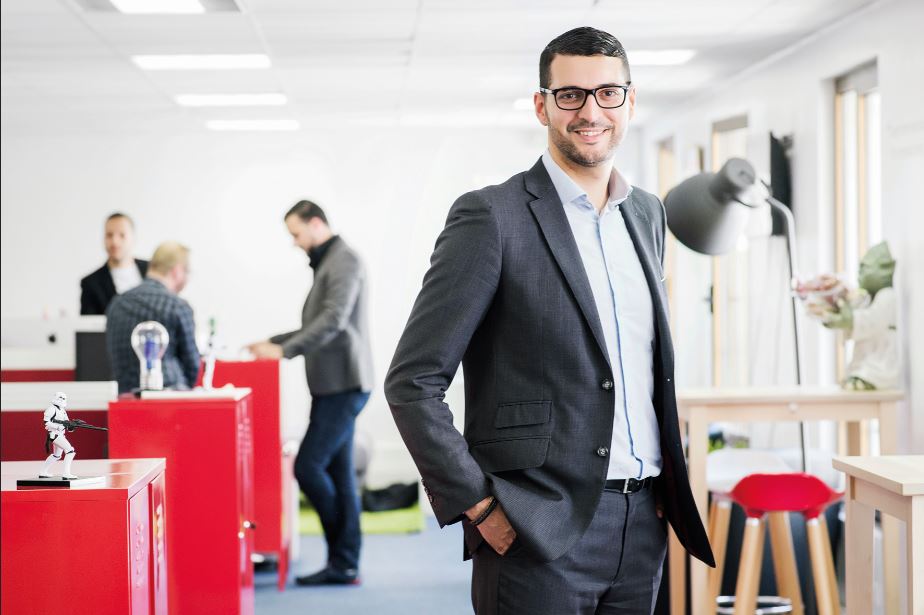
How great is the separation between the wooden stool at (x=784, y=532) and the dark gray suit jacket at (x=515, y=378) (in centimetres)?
178

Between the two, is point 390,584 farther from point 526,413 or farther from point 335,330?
point 526,413

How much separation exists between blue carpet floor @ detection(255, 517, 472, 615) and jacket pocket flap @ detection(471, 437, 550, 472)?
9.69ft

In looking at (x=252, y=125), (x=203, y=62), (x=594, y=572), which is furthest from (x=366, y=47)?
(x=594, y=572)

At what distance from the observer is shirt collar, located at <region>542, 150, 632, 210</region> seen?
1788 millimetres

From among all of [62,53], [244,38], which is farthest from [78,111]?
[244,38]

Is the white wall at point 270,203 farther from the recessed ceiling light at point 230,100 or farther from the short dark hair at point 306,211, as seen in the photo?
the short dark hair at point 306,211

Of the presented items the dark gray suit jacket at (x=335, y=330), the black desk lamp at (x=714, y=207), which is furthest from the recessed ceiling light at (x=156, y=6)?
the black desk lamp at (x=714, y=207)

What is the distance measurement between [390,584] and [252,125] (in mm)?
4119

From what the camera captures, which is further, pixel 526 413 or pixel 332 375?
pixel 332 375

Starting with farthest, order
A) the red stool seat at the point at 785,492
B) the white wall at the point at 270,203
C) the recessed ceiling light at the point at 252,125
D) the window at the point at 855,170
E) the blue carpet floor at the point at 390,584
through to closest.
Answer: the white wall at the point at 270,203
the recessed ceiling light at the point at 252,125
the window at the point at 855,170
the blue carpet floor at the point at 390,584
the red stool seat at the point at 785,492

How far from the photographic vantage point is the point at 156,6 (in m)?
4.43

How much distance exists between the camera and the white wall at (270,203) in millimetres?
8352

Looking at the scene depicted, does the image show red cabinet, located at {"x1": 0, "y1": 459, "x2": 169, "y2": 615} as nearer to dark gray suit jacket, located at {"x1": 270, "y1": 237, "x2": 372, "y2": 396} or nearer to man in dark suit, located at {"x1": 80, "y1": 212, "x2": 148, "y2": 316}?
dark gray suit jacket, located at {"x1": 270, "y1": 237, "x2": 372, "y2": 396}

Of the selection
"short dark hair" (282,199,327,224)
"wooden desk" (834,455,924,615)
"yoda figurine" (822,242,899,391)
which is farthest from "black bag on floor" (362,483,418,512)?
"wooden desk" (834,455,924,615)
